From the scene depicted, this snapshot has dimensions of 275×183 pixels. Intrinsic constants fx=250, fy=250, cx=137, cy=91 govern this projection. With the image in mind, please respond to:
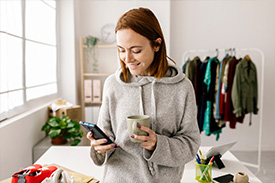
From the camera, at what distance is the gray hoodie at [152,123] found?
95cm

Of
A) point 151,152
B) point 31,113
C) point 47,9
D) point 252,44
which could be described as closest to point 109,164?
point 151,152

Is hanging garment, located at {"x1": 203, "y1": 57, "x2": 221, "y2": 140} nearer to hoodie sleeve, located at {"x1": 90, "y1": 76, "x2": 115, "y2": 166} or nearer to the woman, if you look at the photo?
the woman

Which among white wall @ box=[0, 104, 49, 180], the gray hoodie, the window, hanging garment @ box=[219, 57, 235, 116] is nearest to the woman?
the gray hoodie

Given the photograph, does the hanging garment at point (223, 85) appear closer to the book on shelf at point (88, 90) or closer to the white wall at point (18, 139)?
the book on shelf at point (88, 90)

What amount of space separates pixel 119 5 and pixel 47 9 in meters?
1.14

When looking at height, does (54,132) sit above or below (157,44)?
below

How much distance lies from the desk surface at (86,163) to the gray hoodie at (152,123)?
11.0 inches

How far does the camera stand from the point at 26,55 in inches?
100

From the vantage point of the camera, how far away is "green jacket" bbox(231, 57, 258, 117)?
2.90 m

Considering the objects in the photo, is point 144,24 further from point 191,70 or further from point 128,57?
point 191,70

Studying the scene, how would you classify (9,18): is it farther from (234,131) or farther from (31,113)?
(234,131)

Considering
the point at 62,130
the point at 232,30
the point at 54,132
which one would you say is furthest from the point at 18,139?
the point at 232,30

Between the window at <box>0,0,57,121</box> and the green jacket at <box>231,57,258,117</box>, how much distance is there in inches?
88.9

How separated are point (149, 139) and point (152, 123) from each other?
10 cm
